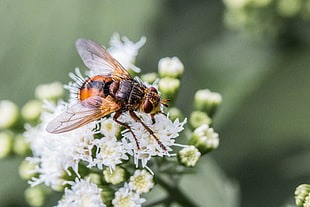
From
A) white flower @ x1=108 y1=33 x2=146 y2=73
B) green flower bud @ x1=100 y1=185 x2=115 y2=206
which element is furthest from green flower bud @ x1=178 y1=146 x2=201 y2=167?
white flower @ x1=108 y1=33 x2=146 y2=73

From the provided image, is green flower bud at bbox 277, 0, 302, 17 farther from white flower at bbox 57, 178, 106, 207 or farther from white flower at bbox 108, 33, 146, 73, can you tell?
white flower at bbox 57, 178, 106, 207

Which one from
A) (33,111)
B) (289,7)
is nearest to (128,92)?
(33,111)

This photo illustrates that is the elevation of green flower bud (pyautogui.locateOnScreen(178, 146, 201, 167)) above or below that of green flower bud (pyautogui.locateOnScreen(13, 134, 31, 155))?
below

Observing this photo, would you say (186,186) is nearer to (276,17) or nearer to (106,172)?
(106,172)

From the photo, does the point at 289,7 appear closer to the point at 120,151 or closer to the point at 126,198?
the point at 120,151

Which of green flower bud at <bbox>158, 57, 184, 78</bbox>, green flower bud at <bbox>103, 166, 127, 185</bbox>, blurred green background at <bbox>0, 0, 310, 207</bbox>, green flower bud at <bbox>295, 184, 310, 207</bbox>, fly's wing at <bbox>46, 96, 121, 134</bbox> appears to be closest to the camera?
green flower bud at <bbox>295, 184, 310, 207</bbox>
